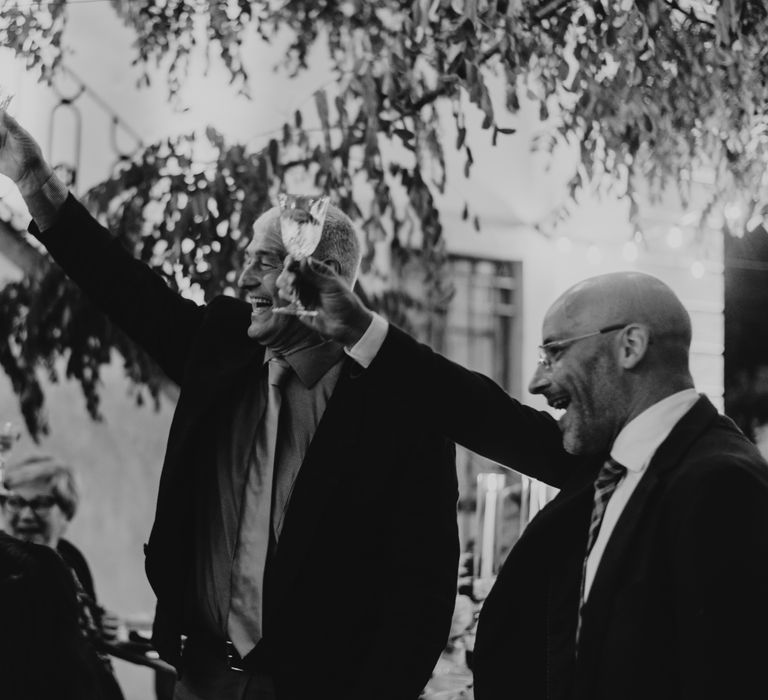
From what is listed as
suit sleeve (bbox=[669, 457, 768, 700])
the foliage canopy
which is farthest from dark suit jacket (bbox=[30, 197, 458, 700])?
the foliage canopy

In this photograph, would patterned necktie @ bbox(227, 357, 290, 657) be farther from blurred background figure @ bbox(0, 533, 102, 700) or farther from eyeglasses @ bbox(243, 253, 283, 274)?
blurred background figure @ bbox(0, 533, 102, 700)

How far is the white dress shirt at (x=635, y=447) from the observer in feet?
7.18

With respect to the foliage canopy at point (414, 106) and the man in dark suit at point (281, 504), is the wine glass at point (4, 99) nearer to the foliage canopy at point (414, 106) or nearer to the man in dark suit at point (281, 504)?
the man in dark suit at point (281, 504)

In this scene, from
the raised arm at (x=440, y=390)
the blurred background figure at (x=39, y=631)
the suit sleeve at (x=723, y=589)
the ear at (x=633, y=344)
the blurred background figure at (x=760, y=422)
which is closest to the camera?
the suit sleeve at (x=723, y=589)

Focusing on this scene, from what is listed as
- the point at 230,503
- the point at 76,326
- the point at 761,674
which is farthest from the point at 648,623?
the point at 76,326

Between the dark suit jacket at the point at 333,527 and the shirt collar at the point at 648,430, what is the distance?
0.44 m

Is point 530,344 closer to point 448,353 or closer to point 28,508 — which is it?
point 448,353

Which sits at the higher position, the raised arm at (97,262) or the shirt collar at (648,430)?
the raised arm at (97,262)

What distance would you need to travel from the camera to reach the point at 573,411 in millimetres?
2324

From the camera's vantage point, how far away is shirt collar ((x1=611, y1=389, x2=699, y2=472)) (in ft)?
7.24

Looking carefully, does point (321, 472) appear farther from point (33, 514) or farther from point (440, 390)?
point (33, 514)

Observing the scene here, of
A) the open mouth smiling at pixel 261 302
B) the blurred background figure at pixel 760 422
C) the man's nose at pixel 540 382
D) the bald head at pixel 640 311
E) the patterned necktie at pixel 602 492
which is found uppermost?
the blurred background figure at pixel 760 422

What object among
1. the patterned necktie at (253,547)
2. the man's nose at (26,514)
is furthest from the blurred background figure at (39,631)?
the patterned necktie at (253,547)

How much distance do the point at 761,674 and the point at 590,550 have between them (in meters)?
0.40
